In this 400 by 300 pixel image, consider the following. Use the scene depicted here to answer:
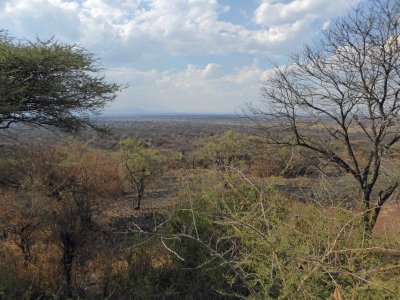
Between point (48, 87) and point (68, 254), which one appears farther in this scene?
point (48, 87)

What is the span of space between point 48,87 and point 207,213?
8800 mm

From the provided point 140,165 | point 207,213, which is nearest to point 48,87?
point 140,165

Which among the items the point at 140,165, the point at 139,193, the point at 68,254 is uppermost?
the point at 140,165

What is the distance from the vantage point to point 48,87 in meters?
13.3

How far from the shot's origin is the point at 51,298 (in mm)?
7438

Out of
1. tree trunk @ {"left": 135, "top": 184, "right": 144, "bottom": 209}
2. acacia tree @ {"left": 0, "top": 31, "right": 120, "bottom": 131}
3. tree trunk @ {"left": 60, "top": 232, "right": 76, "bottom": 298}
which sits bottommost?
tree trunk @ {"left": 135, "top": 184, "right": 144, "bottom": 209}

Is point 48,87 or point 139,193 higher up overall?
point 48,87

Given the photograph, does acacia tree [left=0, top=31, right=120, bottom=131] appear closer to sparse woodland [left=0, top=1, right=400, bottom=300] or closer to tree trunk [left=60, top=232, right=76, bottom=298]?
sparse woodland [left=0, top=1, right=400, bottom=300]

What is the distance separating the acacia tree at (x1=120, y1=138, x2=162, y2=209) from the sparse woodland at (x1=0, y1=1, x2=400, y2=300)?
0.18ft

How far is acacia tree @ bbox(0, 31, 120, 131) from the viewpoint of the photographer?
1215cm

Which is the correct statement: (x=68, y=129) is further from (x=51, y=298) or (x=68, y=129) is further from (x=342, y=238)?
(x=342, y=238)

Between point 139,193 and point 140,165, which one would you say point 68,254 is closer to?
point 139,193

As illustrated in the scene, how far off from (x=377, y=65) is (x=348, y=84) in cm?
82

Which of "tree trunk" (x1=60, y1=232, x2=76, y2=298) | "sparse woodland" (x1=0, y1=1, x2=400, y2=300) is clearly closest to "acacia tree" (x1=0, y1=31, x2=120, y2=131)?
"sparse woodland" (x1=0, y1=1, x2=400, y2=300)
